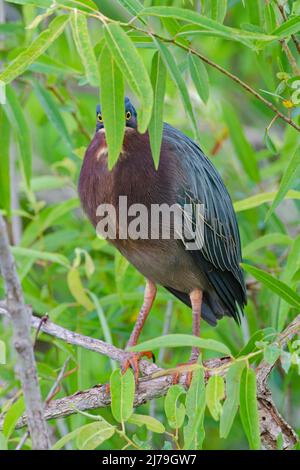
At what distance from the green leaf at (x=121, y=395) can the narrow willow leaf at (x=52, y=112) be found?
1493 millimetres

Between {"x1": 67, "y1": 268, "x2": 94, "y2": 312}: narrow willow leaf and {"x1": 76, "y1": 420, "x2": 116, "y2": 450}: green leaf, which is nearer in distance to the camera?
{"x1": 76, "y1": 420, "x2": 116, "y2": 450}: green leaf

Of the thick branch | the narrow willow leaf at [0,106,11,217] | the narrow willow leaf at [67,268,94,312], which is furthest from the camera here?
the narrow willow leaf at [67,268,94,312]

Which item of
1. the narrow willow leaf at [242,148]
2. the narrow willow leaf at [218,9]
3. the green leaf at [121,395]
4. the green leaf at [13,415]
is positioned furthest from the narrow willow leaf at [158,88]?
the narrow willow leaf at [242,148]

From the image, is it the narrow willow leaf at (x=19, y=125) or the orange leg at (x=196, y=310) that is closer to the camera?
the narrow willow leaf at (x=19, y=125)

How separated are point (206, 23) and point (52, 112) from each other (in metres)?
1.49

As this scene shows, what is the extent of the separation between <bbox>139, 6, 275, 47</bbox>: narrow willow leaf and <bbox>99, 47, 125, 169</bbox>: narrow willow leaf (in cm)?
16

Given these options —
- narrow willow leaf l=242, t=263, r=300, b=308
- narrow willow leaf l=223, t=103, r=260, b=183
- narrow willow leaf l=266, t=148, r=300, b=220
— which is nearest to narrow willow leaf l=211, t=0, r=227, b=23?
narrow willow leaf l=266, t=148, r=300, b=220

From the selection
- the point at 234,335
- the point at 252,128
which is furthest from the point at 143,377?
the point at 252,128

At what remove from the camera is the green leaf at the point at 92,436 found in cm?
193

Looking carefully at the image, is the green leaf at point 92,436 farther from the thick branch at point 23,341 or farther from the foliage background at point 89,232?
the foliage background at point 89,232

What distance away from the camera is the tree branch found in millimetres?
2312

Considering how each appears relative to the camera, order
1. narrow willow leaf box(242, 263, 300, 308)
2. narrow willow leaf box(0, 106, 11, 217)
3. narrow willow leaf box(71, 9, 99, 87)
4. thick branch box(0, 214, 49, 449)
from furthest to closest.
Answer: narrow willow leaf box(0, 106, 11, 217)
narrow willow leaf box(242, 263, 300, 308)
narrow willow leaf box(71, 9, 99, 87)
thick branch box(0, 214, 49, 449)

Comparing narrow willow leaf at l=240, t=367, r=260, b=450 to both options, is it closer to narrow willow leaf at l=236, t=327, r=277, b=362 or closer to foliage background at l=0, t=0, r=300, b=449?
narrow willow leaf at l=236, t=327, r=277, b=362

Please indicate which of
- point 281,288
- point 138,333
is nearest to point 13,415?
point 281,288
